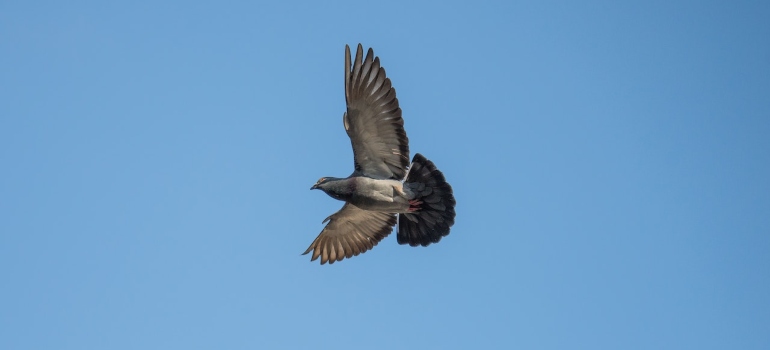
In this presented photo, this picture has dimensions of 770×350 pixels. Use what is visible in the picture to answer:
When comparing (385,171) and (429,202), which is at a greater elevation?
(385,171)

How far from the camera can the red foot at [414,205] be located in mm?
19672

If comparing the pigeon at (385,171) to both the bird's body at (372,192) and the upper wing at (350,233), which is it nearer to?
the bird's body at (372,192)

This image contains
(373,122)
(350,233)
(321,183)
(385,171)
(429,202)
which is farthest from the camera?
(350,233)

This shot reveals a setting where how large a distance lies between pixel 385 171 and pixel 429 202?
1066mm

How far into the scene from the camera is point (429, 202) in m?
19.6

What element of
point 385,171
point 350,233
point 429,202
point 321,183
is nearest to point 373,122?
point 385,171

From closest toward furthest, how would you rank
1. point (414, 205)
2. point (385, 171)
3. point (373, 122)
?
point (373, 122), point (414, 205), point (385, 171)

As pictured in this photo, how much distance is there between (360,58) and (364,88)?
54cm

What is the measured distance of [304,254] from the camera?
22.5m

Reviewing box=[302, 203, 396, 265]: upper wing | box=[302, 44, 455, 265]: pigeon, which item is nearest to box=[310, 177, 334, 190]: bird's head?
box=[302, 44, 455, 265]: pigeon

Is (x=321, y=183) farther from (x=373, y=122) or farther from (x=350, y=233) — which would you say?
(x=350, y=233)

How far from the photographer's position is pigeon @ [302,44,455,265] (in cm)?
1908

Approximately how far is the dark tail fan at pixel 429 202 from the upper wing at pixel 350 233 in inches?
62.5

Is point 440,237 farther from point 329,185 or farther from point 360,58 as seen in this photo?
point 360,58
